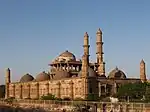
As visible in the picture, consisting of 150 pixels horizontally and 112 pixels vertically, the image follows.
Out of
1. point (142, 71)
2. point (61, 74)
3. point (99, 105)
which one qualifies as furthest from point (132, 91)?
point (61, 74)

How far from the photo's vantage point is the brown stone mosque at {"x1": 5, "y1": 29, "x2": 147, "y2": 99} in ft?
193

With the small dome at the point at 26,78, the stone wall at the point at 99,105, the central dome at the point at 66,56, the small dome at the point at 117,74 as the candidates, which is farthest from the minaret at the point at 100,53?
the small dome at the point at 26,78

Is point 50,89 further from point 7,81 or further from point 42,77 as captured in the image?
point 7,81

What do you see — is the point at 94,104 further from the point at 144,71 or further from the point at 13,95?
the point at 13,95

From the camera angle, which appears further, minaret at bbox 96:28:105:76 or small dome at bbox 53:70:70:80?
minaret at bbox 96:28:105:76

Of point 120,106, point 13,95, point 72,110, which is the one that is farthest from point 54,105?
point 13,95

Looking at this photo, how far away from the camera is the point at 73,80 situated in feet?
199

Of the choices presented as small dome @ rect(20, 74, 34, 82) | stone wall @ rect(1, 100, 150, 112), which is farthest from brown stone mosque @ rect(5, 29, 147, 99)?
stone wall @ rect(1, 100, 150, 112)

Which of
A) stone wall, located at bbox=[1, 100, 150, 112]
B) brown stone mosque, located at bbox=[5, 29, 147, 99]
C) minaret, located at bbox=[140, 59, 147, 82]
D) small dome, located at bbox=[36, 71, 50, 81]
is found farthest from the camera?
small dome, located at bbox=[36, 71, 50, 81]

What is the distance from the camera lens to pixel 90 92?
5828 cm

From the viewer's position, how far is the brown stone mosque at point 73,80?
5888 cm

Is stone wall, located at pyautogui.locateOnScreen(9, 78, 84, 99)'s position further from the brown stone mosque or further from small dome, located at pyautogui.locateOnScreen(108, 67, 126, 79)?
small dome, located at pyautogui.locateOnScreen(108, 67, 126, 79)

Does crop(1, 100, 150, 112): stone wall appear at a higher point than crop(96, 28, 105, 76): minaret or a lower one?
lower

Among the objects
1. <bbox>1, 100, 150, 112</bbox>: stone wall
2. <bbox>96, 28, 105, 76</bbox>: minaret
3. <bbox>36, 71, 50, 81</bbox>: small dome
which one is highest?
<bbox>96, 28, 105, 76</bbox>: minaret
